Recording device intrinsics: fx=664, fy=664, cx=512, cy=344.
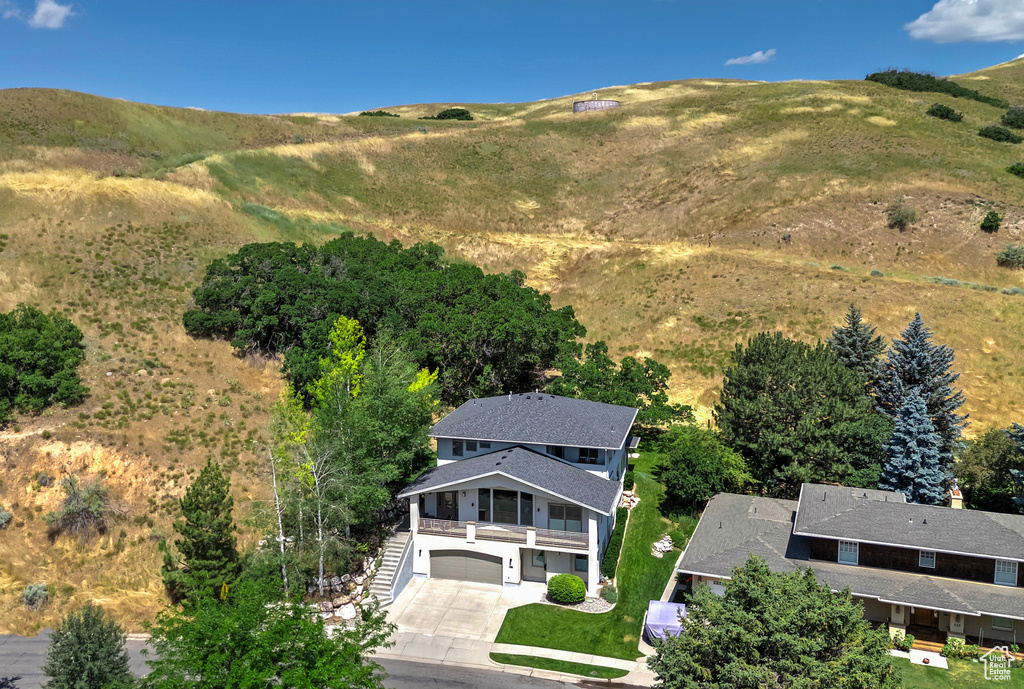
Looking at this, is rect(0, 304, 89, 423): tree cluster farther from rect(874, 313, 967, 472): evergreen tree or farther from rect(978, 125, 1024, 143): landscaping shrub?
→ rect(978, 125, 1024, 143): landscaping shrub

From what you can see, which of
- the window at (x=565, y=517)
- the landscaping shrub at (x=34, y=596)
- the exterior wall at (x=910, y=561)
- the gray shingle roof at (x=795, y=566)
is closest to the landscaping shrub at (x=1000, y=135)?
the gray shingle roof at (x=795, y=566)

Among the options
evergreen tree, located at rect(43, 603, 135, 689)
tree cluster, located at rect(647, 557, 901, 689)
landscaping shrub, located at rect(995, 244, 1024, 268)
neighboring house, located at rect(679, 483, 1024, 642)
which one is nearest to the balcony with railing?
neighboring house, located at rect(679, 483, 1024, 642)

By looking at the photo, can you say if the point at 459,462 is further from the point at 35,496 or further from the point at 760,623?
the point at 35,496

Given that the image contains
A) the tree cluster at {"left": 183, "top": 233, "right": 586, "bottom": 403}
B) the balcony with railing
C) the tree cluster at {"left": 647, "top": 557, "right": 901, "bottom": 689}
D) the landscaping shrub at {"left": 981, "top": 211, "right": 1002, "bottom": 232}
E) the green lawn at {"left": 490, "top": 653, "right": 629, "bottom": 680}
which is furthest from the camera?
the landscaping shrub at {"left": 981, "top": 211, "right": 1002, "bottom": 232}

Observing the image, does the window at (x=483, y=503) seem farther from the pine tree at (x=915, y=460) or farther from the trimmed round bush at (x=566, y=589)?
the pine tree at (x=915, y=460)

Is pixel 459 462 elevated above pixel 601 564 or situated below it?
above

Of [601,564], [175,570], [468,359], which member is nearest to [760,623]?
[601,564]
